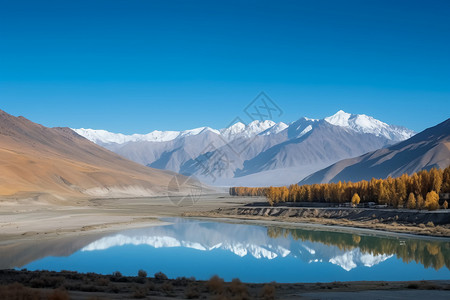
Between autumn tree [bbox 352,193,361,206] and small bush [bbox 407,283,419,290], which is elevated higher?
autumn tree [bbox 352,193,361,206]

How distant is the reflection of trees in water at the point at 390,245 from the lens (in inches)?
1532

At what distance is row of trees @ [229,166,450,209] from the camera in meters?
71.0

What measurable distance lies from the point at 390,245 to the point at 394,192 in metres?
33.1

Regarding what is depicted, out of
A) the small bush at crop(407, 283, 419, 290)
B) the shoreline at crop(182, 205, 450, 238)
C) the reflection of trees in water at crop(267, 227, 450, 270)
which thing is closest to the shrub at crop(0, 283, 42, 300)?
the small bush at crop(407, 283, 419, 290)

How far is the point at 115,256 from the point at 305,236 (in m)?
30.2

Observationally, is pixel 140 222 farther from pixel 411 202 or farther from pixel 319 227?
pixel 411 202

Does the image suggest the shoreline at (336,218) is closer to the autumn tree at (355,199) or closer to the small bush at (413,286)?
the autumn tree at (355,199)

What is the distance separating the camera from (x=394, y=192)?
77.9 m

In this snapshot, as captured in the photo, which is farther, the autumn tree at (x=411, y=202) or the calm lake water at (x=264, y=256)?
the autumn tree at (x=411, y=202)

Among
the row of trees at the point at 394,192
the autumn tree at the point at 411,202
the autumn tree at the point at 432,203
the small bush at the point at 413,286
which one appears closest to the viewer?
the small bush at the point at 413,286

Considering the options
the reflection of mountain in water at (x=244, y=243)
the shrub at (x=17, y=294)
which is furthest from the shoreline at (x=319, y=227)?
the shrub at (x=17, y=294)

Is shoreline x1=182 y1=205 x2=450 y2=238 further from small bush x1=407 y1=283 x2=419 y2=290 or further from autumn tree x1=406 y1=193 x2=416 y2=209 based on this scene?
small bush x1=407 y1=283 x2=419 y2=290

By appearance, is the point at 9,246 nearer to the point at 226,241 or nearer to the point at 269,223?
the point at 226,241

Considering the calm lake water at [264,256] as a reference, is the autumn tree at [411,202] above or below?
above
